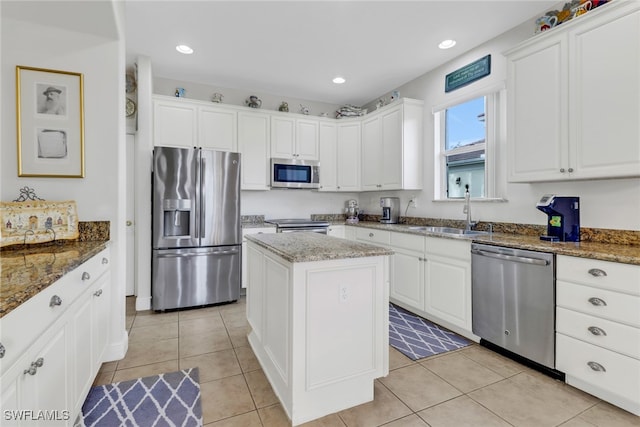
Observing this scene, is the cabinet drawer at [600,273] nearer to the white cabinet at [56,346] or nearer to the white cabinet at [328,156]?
the white cabinet at [56,346]

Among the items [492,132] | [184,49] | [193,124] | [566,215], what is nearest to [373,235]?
[492,132]

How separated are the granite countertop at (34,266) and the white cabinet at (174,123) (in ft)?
6.34

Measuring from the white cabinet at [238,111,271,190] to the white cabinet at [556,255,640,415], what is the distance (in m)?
3.32

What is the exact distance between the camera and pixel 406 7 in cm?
254

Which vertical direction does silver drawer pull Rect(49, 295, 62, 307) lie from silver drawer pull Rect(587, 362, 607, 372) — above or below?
above

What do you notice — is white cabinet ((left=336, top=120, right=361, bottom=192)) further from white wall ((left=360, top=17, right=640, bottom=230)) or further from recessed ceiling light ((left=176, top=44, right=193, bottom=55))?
recessed ceiling light ((left=176, top=44, right=193, bottom=55))

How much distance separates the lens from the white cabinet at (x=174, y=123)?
363 centimetres

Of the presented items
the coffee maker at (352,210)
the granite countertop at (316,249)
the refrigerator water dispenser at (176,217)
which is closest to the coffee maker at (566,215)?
the granite countertop at (316,249)

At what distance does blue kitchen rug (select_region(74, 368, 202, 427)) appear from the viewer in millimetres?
1639

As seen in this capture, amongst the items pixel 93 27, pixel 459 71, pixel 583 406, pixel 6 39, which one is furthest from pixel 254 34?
pixel 583 406

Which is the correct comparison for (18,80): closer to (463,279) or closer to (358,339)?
(358,339)

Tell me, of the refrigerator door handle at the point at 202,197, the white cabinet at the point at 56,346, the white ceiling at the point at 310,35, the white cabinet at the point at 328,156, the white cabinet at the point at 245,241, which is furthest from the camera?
the white cabinet at the point at 328,156

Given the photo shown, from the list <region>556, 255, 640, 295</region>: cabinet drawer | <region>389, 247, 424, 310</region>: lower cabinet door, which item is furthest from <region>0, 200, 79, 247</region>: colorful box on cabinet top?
<region>556, 255, 640, 295</region>: cabinet drawer

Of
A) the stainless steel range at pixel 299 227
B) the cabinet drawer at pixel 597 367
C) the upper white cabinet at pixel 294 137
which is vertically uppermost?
the upper white cabinet at pixel 294 137
